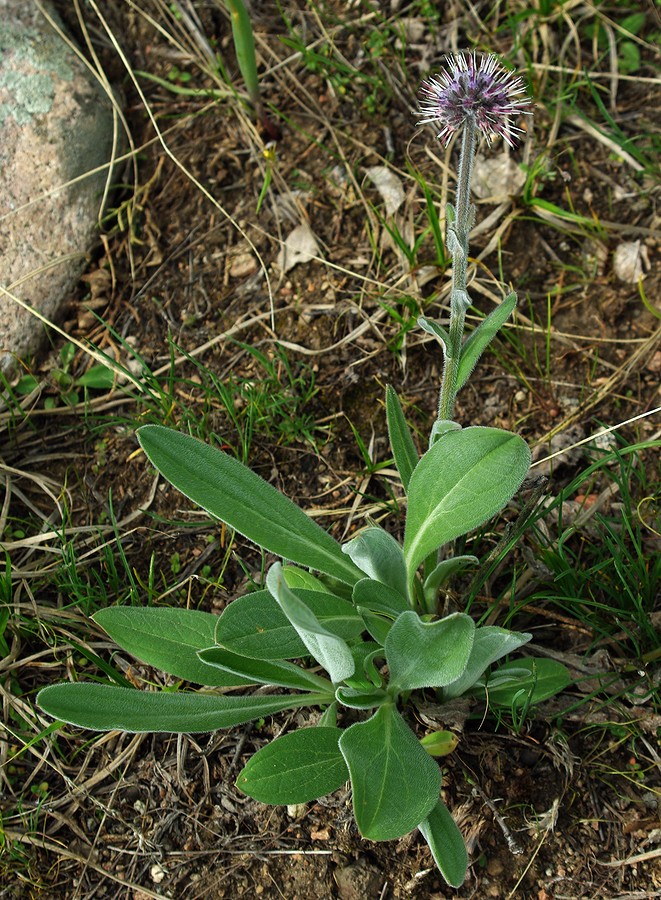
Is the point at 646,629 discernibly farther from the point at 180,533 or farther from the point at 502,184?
the point at 502,184

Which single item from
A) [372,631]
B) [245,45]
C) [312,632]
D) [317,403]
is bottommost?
[317,403]

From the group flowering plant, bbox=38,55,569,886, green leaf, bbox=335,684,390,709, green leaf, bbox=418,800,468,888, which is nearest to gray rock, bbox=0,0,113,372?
A: flowering plant, bbox=38,55,569,886

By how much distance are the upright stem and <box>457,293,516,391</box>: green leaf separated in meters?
0.01

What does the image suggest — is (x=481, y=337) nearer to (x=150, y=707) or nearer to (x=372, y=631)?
(x=372, y=631)

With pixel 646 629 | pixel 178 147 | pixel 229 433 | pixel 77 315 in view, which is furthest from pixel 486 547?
pixel 178 147

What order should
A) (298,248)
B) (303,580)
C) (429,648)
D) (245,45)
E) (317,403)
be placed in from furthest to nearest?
(298,248) < (245,45) < (317,403) < (303,580) < (429,648)

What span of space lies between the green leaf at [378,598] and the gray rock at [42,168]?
1.78 m

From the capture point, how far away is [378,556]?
6.74ft

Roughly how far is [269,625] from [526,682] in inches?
27.4

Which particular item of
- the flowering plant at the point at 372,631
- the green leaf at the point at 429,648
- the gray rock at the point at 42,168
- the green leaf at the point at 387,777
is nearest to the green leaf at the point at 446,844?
the flowering plant at the point at 372,631

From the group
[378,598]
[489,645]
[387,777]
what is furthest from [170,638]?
[489,645]

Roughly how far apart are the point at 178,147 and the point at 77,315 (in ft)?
2.63

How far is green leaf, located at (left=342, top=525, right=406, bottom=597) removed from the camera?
2.03 meters

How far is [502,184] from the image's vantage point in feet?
10.3
